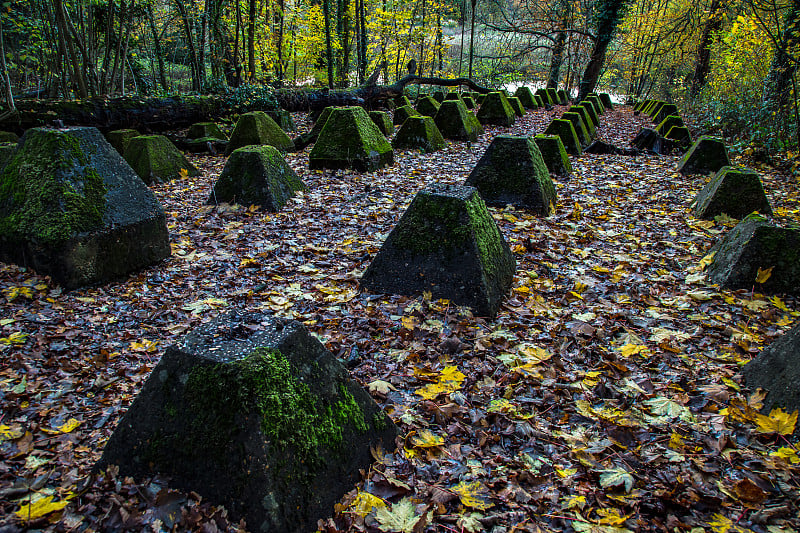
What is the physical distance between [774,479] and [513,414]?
4.19ft

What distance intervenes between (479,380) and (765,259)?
3205mm

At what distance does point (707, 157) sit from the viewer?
830cm

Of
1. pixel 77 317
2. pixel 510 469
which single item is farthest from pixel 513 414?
pixel 77 317

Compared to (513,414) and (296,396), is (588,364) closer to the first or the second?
(513,414)

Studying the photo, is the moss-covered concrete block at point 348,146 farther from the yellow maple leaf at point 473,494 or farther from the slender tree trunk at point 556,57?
the slender tree trunk at point 556,57

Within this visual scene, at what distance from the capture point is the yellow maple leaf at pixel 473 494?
2012 mm

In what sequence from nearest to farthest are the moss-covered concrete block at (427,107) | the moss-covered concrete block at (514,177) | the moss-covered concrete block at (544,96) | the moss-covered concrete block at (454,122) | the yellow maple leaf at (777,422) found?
the yellow maple leaf at (777,422)
the moss-covered concrete block at (514,177)
the moss-covered concrete block at (454,122)
the moss-covered concrete block at (427,107)
the moss-covered concrete block at (544,96)

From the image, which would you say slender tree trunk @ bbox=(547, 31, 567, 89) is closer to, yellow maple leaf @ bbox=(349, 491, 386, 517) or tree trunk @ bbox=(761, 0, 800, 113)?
tree trunk @ bbox=(761, 0, 800, 113)

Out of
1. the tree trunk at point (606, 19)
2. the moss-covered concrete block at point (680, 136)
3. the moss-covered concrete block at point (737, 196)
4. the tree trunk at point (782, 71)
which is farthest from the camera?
the tree trunk at point (606, 19)

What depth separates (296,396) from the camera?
6.04ft

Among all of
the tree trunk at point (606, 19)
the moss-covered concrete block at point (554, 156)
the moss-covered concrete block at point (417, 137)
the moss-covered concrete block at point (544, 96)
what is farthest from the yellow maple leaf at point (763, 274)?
the moss-covered concrete block at point (544, 96)

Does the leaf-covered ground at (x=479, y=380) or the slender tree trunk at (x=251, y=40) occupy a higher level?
the slender tree trunk at (x=251, y=40)

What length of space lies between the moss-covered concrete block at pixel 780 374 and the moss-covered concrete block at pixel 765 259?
5.37 ft

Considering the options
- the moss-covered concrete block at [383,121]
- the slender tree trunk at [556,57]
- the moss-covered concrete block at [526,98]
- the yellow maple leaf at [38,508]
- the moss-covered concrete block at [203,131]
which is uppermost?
the slender tree trunk at [556,57]
